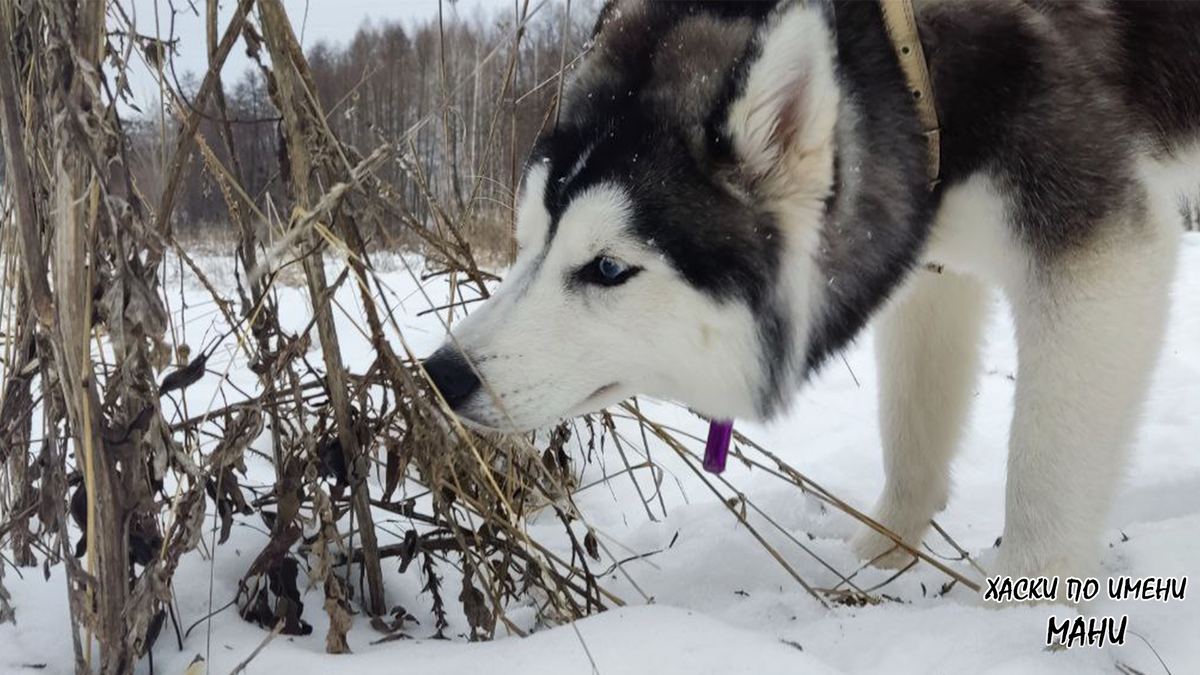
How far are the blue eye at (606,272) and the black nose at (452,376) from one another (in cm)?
28

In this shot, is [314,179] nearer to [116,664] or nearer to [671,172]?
[671,172]

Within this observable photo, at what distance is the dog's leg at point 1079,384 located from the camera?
6.16 feet

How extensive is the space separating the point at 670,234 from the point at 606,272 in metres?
0.14

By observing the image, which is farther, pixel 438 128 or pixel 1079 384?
pixel 438 128

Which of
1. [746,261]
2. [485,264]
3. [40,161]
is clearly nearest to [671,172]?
[746,261]

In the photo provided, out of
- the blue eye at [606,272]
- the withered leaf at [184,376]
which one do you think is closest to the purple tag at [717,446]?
the blue eye at [606,272]

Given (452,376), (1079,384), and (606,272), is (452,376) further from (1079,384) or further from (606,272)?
(1079,384)

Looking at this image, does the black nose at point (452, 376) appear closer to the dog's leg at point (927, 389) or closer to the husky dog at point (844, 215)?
the husky dog at point (844, 215)

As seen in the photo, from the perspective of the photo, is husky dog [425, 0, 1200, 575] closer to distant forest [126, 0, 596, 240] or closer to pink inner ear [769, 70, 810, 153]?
pink inner ear [769, 70, 810, 153]

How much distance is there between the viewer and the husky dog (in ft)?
5.80

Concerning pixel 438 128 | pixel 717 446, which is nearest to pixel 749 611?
pixel 717 446

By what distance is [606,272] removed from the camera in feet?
5.84

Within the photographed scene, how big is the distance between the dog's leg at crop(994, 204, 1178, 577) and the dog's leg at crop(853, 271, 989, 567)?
2.18ft

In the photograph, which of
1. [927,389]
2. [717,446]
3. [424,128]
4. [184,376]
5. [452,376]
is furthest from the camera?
[927,389]
